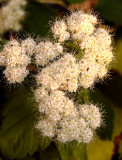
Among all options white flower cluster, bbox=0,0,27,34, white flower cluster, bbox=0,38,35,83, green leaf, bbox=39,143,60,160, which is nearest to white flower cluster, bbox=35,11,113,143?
white flower cluster, bbox=0,38,35,83

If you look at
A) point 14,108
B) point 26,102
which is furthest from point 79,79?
point 14,108

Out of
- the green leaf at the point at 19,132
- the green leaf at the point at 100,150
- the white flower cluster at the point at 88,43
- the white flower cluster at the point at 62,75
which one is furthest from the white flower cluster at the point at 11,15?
the green leaf at the point at 100,150

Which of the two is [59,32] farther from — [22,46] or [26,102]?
[26,102]

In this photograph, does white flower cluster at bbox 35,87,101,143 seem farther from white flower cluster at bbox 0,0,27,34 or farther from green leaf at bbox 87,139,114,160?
white flower cluster at bbox 0,0,27,34

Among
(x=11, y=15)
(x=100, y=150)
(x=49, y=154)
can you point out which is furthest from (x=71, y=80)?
(x=11, y=15)

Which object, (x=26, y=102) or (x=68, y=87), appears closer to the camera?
(x=68, y=87)
